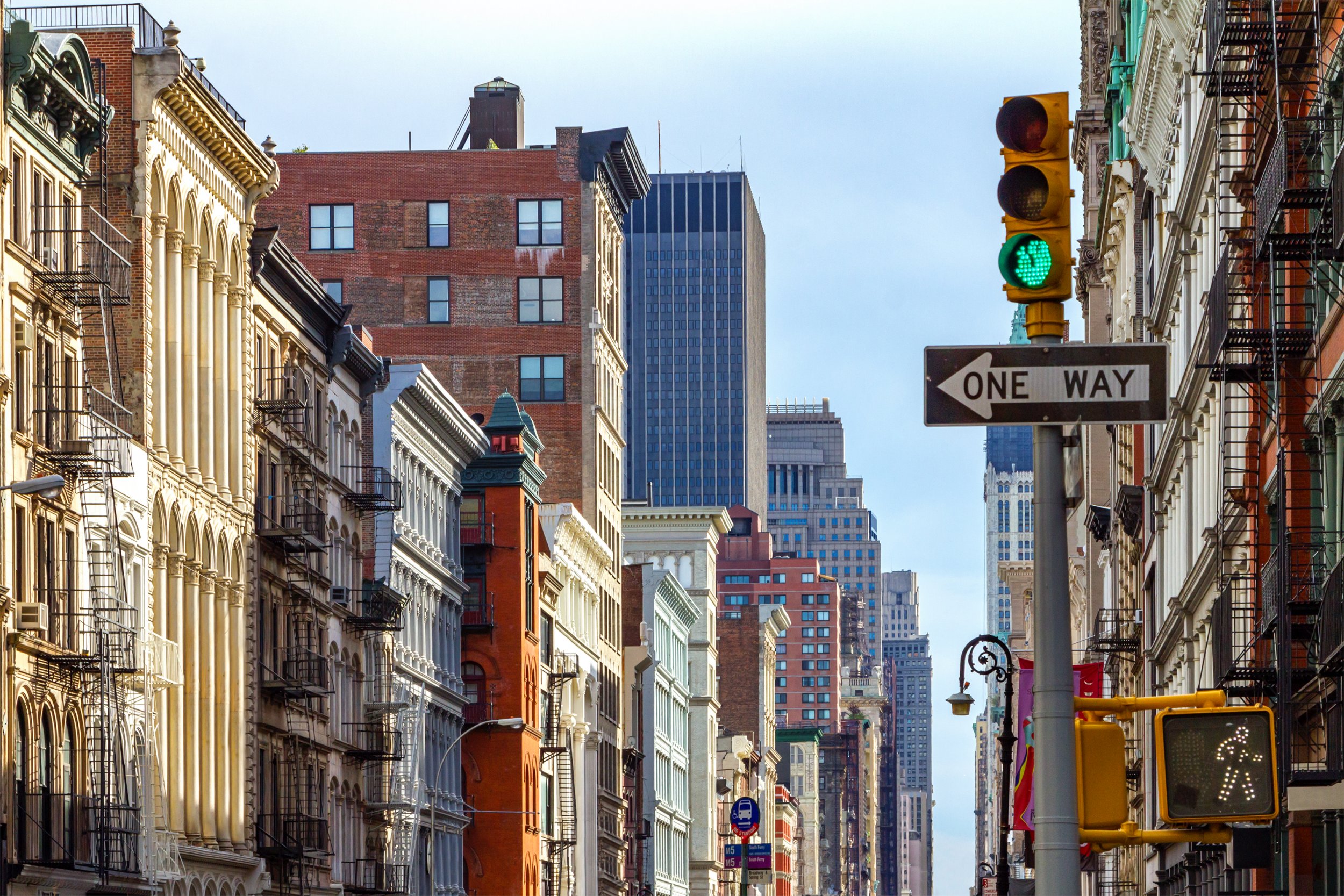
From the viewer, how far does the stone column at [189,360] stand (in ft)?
192

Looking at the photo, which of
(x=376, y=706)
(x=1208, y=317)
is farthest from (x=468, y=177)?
(x=1208, y=317)

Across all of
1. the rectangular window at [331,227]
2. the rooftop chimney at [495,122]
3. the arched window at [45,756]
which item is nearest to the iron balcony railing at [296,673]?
the arched window at [45,756]

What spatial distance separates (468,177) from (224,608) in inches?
2101

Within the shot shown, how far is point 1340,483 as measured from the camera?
2964cm

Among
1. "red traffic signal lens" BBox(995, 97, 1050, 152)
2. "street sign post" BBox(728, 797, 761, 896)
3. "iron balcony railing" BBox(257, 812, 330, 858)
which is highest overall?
"red traffic signal lens" BBox(995, 97, 1050, 152)

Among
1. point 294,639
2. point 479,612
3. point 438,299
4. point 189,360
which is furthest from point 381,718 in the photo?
point 438,299

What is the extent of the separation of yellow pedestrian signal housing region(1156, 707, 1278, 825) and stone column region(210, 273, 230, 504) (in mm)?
50067

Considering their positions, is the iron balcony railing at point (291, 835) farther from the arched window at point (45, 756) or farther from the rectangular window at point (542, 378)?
the rectangular window at point (542, 378)

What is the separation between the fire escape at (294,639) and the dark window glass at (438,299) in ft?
131

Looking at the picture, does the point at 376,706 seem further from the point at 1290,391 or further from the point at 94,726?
the point at 1290,391

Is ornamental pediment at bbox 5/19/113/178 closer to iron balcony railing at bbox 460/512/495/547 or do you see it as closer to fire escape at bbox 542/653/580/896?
iron balcony railing at bbox 460/512/495/547

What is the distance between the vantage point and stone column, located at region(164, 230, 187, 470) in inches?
2254

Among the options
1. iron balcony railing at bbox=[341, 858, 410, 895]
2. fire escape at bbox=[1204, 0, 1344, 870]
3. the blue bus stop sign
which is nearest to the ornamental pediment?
fire escape at bbox=[1204, 0, 1344, 870]

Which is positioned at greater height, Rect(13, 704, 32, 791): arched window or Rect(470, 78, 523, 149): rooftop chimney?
Rect(470, 78, 523, 149): rooftop chimney
